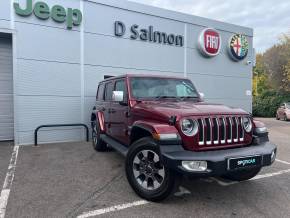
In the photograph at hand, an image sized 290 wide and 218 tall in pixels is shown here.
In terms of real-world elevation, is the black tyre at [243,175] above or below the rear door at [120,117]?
below

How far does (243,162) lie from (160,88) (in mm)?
2304

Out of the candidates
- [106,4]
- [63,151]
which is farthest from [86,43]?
[63,151]

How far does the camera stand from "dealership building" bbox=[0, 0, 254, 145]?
332 inches

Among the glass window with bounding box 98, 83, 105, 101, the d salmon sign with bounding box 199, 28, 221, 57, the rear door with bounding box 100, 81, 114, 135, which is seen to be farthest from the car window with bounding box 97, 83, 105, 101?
the d salmon sign with bounding box 199, 28, 221, 57

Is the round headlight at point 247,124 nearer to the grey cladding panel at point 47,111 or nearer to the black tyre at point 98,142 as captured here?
the black tyre at point 98,142

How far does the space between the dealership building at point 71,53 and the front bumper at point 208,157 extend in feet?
20.6

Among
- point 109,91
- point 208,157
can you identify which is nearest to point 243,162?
point 208,157

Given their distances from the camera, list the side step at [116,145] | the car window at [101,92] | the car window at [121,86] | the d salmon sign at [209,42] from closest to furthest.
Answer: the side step at [116,145], the car window at [121,86], the car window at [101,92], the d salmon sign at [209,42]

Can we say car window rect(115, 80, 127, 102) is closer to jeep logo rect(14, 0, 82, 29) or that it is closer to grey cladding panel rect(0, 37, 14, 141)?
jeep logo rect(14, 0, 82, 29)

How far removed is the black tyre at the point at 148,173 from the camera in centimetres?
365

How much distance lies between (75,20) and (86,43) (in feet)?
2.70

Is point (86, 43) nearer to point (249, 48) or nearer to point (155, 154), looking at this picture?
point (155, 154)

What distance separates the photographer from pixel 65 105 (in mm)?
9109

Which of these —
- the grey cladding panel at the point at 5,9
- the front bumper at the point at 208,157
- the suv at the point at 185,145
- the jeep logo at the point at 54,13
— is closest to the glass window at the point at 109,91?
the suv at the point at 185,145
